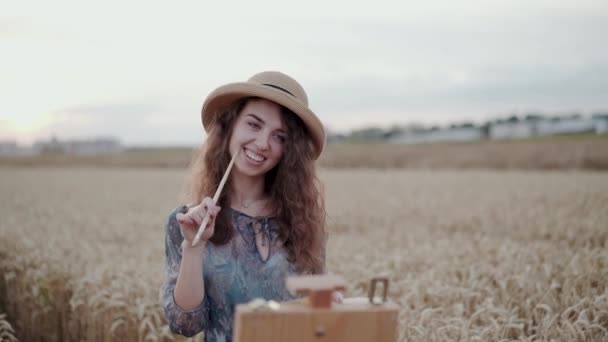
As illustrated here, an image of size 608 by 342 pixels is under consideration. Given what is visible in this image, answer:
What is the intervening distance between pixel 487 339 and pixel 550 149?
4355 centimetres

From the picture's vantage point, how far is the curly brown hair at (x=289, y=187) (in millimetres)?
2707

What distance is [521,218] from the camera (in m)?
10.2

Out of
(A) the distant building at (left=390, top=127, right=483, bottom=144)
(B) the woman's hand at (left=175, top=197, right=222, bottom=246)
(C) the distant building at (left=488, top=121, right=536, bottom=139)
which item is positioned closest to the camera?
(B) the woman's hand at (left=175, top=197, right=222, bottom=246)

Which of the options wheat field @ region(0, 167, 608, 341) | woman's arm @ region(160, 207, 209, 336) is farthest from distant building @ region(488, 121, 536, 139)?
woman's arm @ region(160, 207, 209, 336)

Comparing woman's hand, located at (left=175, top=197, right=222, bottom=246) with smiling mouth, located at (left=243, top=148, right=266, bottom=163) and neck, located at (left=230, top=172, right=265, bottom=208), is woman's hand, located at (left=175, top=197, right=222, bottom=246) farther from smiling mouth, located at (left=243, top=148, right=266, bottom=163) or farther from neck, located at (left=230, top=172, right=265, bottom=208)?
neck, located at (left=230, top=172, right=265, bottom=208)

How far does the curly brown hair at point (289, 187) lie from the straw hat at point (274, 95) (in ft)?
0.18

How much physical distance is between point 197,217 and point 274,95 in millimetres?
733

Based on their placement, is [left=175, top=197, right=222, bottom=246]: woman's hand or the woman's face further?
the woman's face

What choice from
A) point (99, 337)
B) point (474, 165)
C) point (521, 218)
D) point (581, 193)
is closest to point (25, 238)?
point (99, 337)

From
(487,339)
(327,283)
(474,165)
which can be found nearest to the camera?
(327,283)

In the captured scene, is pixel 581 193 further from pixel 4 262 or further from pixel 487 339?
pixel 4 262

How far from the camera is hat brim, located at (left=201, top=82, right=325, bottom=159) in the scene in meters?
2.48

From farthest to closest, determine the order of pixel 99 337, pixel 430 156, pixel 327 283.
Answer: pixel 430 156 → pixel 99 337 → pixel 327 283

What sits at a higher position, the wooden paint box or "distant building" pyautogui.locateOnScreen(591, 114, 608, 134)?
"distant building" pyautogui.locateOnScreen(591, 114, 608, 134)
